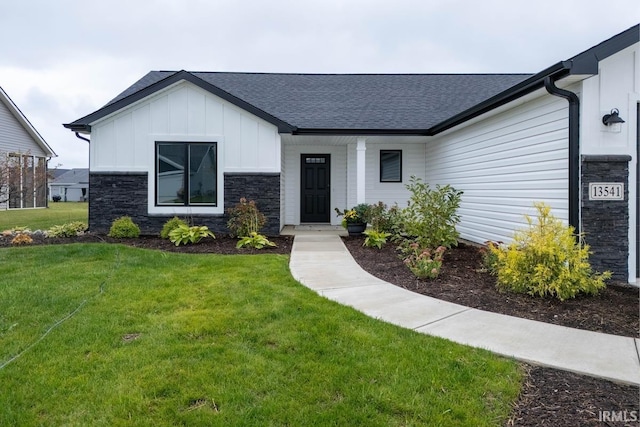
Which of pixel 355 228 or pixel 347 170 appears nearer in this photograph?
pixel 355 228

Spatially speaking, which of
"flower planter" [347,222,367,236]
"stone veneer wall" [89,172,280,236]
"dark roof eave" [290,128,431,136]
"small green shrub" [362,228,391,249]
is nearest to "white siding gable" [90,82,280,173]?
"stone veneer wall" [89,172,280,236]

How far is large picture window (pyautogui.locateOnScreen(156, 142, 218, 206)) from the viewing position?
9.48 metres

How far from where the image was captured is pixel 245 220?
8.84 m

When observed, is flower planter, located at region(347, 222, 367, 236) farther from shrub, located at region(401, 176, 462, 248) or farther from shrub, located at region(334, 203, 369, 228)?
shrub, located at region(401, 176, 462, 248)

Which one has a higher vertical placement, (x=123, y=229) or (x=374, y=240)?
(x=123, y=229)

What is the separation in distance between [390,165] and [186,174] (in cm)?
592

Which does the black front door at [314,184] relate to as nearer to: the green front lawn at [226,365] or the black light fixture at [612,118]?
the green front lawn at [226,365]

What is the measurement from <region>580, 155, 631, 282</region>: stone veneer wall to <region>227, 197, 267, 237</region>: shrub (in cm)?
618

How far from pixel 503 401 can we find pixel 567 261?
2740mm

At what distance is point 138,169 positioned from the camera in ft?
31.0

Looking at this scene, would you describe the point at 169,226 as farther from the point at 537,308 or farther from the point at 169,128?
the point at 537,308

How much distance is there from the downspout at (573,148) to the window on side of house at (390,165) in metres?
6.75

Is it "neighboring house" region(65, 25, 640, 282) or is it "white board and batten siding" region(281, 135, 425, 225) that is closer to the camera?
"neighboring house" region(65, 25, 640, 282)

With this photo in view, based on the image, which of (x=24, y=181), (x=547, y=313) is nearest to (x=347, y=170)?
(x=547, y=313)
